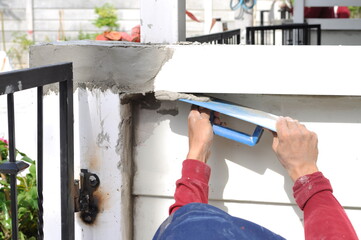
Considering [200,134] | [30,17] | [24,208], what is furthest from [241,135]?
[30,17]

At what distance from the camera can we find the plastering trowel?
2139 mm

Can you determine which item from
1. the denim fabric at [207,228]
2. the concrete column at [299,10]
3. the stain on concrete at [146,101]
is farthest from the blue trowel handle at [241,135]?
the concrete column at [299,10]

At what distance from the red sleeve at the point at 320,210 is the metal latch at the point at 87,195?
2.30 feet

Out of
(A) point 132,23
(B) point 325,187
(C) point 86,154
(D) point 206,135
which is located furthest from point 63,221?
(A) point 132,23

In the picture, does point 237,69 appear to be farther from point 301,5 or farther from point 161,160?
point 301,5

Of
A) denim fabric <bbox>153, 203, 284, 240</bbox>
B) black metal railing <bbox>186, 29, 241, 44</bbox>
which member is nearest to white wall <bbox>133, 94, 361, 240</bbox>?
denim fabric <bbox>153, 203, 284, 240</bbox>

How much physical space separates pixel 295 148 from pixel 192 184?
35 cm

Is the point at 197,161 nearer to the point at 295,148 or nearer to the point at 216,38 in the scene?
the point at 295,148

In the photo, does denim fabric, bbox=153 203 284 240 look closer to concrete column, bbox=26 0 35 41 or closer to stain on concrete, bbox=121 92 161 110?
stain on concrete, bbox=121 92 161 110

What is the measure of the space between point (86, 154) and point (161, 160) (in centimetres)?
27

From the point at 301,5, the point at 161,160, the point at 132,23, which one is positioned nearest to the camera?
the point at 161,160

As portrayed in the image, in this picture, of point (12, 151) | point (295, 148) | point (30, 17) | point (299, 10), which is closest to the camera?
point (12, 151)

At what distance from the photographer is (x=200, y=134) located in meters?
2.21

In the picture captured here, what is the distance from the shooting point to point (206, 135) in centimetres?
221
